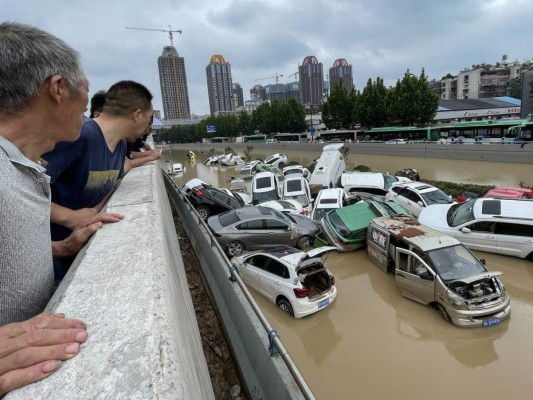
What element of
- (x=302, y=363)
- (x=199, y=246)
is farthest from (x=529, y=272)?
(x=199, y=246)

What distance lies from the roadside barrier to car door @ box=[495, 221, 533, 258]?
323 inches

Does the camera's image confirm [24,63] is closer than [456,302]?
Yes

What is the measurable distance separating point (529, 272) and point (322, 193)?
23.4ft

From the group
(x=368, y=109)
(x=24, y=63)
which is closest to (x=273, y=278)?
(x=24, y=63)

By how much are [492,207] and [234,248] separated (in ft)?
25.4

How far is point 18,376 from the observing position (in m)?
0.95

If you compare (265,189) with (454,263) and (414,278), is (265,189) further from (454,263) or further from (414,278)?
(454,263)

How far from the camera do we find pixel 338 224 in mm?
10578

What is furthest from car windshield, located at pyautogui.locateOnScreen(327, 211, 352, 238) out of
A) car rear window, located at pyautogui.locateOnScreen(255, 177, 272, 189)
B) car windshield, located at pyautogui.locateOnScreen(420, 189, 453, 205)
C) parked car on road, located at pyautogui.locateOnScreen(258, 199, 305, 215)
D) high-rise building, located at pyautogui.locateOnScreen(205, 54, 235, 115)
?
high-rise building, located at pyautogui.locateOnScreen(205, 54, 235, 115)

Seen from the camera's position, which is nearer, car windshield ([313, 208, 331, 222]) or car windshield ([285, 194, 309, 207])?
car windshield ([313, 208, 331, 222])

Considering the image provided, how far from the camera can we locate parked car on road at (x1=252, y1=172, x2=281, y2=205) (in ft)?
51.2

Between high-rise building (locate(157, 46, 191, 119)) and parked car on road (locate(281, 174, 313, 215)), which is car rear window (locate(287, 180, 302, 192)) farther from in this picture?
high-rise building (locate(157, 46, 191, 119))

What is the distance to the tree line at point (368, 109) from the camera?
45875 millimetres

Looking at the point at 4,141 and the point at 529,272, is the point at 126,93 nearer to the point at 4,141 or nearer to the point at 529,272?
the point at 4,141
